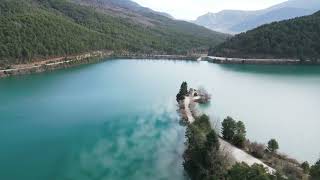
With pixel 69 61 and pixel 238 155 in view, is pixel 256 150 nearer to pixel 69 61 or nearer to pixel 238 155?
pixel 238 155

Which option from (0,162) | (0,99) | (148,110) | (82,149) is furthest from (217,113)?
(0,99)

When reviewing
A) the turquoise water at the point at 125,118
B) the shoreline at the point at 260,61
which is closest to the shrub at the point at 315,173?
the turquoise water at the point at 125,118

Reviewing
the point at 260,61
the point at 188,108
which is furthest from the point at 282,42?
the point at 188,108

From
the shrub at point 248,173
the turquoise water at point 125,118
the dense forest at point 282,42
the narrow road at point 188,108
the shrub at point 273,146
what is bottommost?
the turquoise water at point 125,118

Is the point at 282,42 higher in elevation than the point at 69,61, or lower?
higher

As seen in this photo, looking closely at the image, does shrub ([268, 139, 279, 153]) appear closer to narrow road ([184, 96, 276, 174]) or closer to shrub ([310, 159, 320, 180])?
narrow road ([184, 96, 276, 174])

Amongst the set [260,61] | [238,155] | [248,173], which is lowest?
[260,61]

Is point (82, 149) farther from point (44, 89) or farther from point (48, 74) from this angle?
point (48, 74)

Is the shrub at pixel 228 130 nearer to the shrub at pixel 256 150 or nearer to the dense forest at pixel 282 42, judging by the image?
the shrub at pixel 256 150
